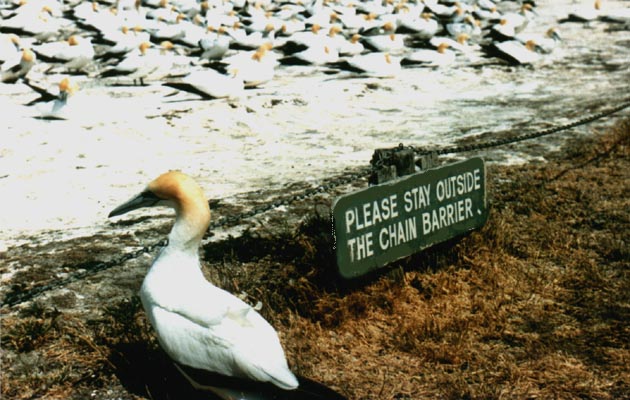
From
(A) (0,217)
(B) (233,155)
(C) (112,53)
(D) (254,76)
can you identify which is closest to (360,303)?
(A) (0,217)

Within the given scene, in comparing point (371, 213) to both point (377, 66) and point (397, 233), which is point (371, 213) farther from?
point (377, 66)

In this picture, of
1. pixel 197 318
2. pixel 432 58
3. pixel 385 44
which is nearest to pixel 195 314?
pixel 197 318

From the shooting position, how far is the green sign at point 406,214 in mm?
4609

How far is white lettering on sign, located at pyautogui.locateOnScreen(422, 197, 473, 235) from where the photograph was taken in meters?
5.00

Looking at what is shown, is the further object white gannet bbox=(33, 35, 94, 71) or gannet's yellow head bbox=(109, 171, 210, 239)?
white gannet bbox=(33, 35, 94, 71)

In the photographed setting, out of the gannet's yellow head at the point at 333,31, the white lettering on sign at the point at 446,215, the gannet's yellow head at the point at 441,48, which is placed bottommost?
the gannet's yellow head at the point at 441,48

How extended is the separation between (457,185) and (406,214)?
0.45m

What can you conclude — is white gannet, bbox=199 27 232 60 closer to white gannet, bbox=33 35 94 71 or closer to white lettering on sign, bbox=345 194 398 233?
white gannet, bbox=33 35 94 71

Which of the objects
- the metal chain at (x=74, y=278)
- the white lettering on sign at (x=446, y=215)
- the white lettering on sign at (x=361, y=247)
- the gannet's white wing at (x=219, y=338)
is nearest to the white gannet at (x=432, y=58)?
the white lettering on sign at (x=446, y=215)

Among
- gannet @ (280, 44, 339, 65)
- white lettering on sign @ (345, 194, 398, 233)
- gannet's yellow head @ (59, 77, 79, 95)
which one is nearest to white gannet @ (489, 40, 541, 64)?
gannet @ (280, 44, 339, 65)

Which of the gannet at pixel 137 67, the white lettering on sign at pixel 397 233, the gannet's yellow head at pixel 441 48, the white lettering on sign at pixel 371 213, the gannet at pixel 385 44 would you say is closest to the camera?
the white lettering on sign at pixel 371 213

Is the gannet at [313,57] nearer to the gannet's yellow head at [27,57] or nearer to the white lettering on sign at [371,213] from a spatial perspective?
the gannet's yellow head at [27,57]

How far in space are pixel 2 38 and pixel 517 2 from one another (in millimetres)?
14855

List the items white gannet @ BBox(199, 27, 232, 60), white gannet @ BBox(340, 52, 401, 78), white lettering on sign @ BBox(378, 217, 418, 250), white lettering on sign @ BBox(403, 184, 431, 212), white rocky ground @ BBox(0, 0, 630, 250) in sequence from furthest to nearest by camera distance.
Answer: white gannet @ BBox(199, 27, 232, 60), white gannet @ BBox(340, 52, 401, 78), white rocky ground @ BBox(0, 0, 630, 250), white lettering on sign @ BBox(403, 184, 431, 212), white lettering on sign @ BBox(378, 217, 418, 250)
